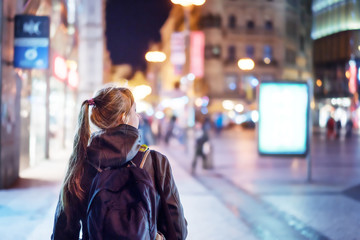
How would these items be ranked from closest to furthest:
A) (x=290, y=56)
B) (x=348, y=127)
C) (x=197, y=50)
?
(x=348, y=127) < (x=197, y=50) < (x=290, y=56)

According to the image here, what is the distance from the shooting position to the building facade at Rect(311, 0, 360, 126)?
56375 mm

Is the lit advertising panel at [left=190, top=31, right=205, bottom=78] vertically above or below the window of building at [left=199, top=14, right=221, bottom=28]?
below

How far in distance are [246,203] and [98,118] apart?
24.9 feet

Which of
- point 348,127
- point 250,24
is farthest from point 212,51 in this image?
point 348,127

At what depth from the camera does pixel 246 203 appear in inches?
386

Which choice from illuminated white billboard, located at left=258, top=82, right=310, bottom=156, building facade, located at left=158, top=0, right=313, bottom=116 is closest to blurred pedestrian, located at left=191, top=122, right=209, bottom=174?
illuminated white billboard, located at left=258, top=82, right=310, bottom=156

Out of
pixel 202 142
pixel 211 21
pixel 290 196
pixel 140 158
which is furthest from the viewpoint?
pixel 211 21

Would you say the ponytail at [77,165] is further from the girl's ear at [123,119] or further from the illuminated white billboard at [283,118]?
the illuminated white billboard at [283,118]

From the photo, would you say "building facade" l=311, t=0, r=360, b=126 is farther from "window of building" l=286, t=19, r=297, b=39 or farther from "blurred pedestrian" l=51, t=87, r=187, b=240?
"blurred pedestrian" l=51, t=87, r=187, b=240

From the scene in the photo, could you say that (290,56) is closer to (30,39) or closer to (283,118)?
(283,118)

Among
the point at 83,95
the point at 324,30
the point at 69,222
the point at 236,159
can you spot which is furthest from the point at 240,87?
the point at 69,222

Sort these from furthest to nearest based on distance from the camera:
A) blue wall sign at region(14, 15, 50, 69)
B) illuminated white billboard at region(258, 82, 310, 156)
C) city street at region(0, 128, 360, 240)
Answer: illuminated white billboard at region(258, 82, 310, 156)
blue wall sign at region(14, 15, 50, 69)
city street at region(0, 128, 360, 240)

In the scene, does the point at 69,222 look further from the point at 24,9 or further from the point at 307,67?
the point at 307,67

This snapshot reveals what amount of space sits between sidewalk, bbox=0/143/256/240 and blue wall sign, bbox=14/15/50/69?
2.77m
